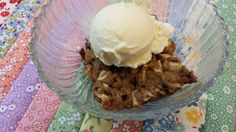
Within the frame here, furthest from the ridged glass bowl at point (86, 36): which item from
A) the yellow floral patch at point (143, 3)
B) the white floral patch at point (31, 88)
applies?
the white floral patch at point (31, 88)

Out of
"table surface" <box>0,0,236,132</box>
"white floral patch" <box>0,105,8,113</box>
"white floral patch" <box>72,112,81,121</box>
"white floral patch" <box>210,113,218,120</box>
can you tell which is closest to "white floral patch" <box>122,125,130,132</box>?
"table surface" <box>0,0,236,132</box>

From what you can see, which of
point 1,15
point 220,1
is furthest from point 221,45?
point 1,15

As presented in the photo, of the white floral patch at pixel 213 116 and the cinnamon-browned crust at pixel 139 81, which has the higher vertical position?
the cinnamon-browned crust at pixel 139 81

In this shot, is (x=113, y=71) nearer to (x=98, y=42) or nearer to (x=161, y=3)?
(x=98, y=42)

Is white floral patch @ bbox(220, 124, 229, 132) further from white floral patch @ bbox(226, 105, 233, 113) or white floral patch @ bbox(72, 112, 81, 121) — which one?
white floral patch @ bbox(72, 112, 81, 121)

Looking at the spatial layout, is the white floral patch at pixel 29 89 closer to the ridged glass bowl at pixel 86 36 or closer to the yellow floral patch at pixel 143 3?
the ridged glass bowl at pixel 86 36

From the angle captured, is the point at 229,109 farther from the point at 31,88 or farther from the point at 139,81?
the point at 31,88

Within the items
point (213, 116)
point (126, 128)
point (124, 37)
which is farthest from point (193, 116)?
point (124, 37)
